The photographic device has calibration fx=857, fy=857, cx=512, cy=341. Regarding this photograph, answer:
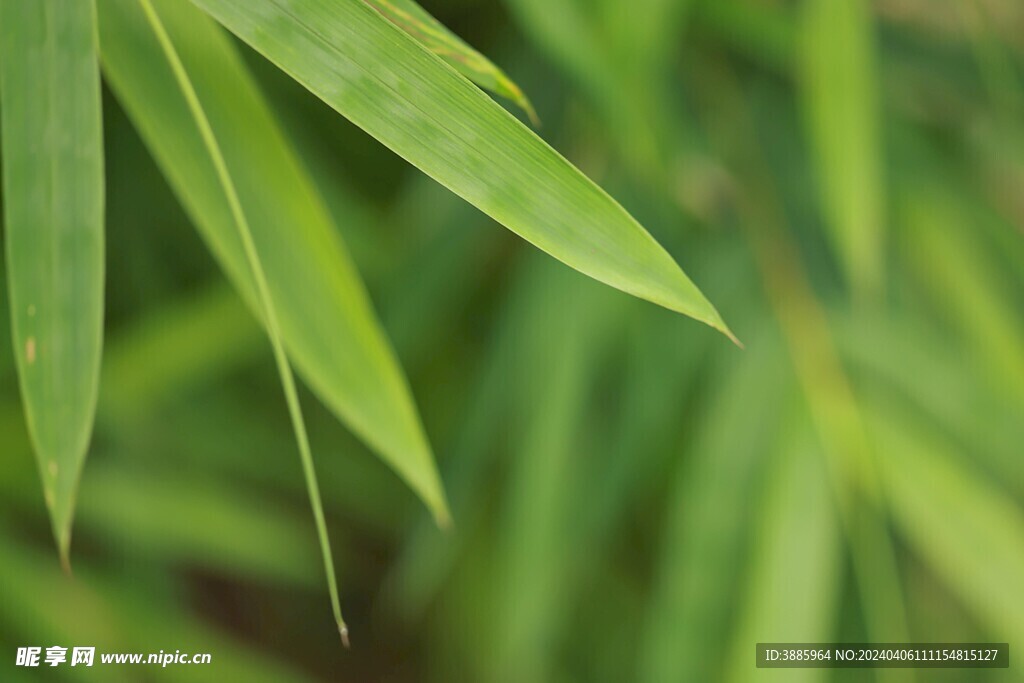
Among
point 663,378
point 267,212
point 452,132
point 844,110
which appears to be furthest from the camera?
point 663,378

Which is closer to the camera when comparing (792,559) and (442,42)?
(442,42)

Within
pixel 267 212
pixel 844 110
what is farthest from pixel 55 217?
pixel 844 110

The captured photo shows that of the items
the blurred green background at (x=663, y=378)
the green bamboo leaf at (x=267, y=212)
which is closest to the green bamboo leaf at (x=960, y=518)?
the blurred green background at (x=663, y=378)

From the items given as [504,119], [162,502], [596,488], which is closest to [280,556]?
[162,502]

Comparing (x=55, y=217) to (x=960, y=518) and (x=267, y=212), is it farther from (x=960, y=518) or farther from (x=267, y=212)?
(x=960, y=518)

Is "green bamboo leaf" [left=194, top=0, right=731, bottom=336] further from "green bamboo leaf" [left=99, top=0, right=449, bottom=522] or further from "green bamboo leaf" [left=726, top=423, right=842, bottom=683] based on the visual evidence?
"green bamboo leaf" [left=726, top=423, right=842, bottom=683]

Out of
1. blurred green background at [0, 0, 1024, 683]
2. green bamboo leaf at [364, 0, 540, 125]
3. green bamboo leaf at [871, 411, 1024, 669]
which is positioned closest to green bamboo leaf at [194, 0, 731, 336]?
green bamboo leaf at [364, 0, 540, 125]

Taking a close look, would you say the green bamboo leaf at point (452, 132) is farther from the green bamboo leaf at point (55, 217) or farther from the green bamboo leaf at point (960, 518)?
the green bamboo leaf at point (960, 518)
